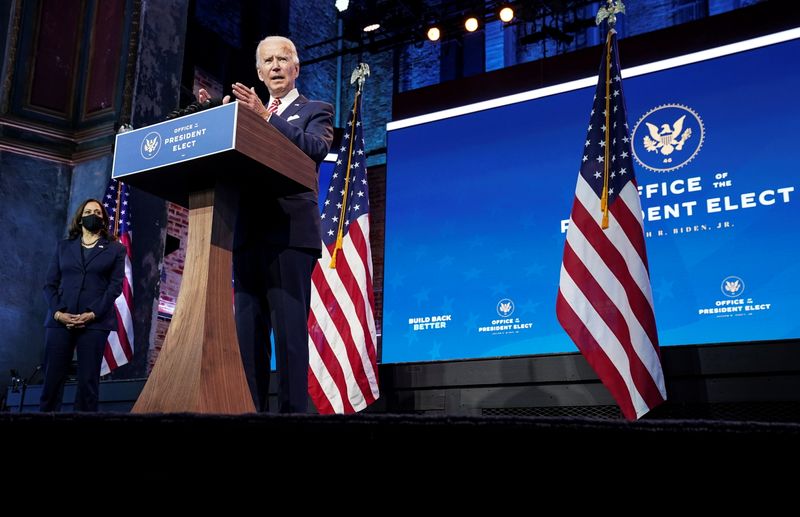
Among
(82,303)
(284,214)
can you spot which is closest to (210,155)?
(284,214)

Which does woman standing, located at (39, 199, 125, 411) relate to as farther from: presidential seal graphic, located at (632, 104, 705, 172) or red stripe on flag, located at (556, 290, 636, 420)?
presidential seal graphic, located at (632, 104, 705, 172)

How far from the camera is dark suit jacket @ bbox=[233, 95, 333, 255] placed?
1989 millimetres

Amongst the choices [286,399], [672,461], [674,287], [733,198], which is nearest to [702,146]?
[733,198]

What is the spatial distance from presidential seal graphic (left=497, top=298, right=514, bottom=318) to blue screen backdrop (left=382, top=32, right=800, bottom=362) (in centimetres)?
1

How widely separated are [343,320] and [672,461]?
138 inches

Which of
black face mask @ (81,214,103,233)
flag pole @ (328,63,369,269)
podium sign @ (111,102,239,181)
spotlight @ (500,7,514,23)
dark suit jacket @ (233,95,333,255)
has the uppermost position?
spotlight @ (500,7,514,23)

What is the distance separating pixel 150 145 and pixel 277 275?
1.51ft

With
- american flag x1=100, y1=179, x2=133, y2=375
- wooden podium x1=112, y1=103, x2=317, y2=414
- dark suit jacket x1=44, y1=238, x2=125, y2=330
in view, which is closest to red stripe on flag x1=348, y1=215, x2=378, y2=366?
dark suit jacket x1=44, y1=238, x2=125, y2=330

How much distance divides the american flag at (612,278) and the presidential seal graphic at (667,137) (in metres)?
1.47

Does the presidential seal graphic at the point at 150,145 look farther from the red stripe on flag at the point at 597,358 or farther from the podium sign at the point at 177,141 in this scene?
the red stripe on flag at the point at 597,358

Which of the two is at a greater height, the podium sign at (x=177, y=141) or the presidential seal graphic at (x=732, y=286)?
the presidential seal graphic at (x=732, y=286)

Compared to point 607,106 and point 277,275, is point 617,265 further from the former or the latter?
point 277,275

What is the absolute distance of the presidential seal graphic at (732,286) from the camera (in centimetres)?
482

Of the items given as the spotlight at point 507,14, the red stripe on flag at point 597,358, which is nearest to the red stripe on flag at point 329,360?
the red stripe on flag at point 597,358
